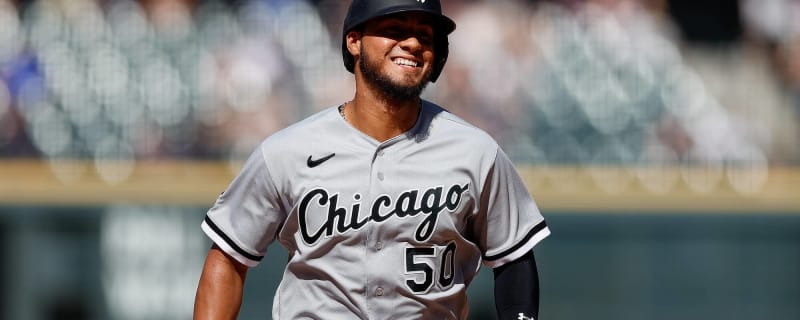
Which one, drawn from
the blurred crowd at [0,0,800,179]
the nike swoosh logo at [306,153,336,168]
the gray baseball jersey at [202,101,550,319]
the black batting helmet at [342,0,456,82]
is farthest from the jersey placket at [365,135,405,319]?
the blurred crowd at [0,0,800,179]

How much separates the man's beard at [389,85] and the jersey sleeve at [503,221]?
282 mm

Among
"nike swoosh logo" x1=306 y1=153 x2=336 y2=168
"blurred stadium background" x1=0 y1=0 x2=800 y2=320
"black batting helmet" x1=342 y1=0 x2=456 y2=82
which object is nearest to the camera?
"black batting helmet" x1=342 y1=0 x2=456 y2=82

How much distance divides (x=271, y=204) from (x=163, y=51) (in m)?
5.70

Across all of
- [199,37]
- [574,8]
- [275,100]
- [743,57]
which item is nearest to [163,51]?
[199,37]

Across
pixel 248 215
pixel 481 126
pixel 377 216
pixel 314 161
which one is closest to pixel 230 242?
pixel 248 215

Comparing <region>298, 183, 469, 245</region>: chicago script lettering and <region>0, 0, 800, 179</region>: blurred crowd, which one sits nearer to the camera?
<region>298, 183, 469, 245</region>: chicago script lettering

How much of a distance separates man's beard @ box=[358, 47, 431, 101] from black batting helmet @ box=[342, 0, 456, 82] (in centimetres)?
9

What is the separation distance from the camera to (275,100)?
28.8 ft

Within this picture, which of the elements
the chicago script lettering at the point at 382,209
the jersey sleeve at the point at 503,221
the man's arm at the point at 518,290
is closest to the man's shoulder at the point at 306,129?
the chicago script lettering at the point at 382,209

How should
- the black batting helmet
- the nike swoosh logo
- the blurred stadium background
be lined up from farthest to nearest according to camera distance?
the blurred stadium background, the nike swoosh logo, the black batting helmet

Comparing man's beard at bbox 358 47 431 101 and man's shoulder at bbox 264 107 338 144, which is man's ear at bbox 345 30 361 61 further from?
man's shoulder at bbox 264 107 338 144

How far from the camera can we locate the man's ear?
11.3 ft

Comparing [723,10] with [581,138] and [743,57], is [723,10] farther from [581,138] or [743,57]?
[581,138]

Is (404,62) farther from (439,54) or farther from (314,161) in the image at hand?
(314,161)
